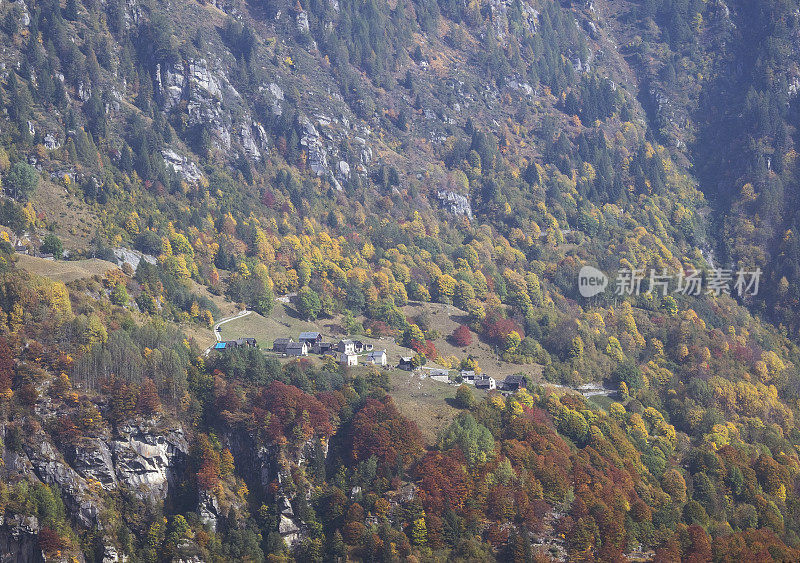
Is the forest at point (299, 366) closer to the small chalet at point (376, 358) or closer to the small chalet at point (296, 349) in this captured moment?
the small chalet at point (296, 349)

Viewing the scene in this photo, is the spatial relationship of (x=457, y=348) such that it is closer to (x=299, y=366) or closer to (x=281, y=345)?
(x=281, y=345)

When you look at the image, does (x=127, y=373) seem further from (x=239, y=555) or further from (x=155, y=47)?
Answer: (x=155, y=47)

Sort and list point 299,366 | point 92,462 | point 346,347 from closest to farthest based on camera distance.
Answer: point 92,462
point 299,366
point 346,347

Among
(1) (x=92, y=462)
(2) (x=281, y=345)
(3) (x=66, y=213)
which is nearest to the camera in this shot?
(1) (x=92, y=462)

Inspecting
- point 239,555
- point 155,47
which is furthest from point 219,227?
point 239,555

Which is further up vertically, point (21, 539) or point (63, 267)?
point (63, 267)

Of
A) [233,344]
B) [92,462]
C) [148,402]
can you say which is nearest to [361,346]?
[233,344]

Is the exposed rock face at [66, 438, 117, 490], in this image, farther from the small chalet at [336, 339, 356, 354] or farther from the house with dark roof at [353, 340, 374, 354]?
the house with dark roof at [353, 340, 374, 354]

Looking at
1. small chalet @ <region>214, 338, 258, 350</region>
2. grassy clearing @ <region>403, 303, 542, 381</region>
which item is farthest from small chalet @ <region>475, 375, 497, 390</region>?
small chalet @ <region>214, 338, 258, 350</region>
